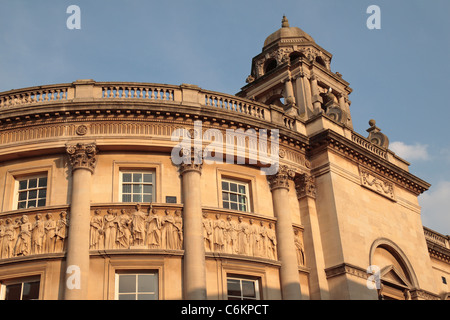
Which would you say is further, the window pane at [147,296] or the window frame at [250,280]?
the window frame at [250,280]

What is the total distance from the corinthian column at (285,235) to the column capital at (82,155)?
724 cm

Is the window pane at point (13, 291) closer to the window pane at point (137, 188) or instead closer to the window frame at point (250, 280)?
the window pane at point (137, 188)

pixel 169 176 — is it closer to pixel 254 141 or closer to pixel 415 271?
pixel 254 141

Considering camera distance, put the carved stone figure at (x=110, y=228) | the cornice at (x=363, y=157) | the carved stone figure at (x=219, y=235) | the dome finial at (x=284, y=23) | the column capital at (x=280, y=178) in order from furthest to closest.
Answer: the dome finial at (x=284, y=23) → the cornice at (x=363, y=157) → the column capital at (x=280, y=178) → the carved stone figure at (x=219, y=235) → the carved stone figure at (x=110, y=228)

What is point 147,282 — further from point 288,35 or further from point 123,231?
point 288,35

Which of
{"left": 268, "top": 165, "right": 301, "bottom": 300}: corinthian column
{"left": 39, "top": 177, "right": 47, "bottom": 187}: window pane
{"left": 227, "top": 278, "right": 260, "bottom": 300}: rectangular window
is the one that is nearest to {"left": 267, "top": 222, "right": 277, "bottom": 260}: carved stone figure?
{"left": 268, "top": 165, "right": 301, "bottom": 300}: corinthian column

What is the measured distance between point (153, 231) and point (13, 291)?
520cm

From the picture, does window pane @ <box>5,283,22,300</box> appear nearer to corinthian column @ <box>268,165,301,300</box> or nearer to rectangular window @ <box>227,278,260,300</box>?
rectangular window @ <box>227,278,260,300</box>

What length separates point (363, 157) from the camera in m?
28.7

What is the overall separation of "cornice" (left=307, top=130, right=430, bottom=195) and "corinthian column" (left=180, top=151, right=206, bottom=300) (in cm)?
587

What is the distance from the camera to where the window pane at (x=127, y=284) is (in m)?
22.1

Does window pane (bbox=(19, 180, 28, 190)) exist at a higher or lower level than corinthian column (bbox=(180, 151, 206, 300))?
higher

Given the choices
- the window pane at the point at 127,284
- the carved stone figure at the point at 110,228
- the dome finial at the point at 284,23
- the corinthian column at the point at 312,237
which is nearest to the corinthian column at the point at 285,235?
the corinthian column at the point at 312,237

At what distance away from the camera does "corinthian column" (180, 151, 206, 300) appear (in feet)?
72.1
